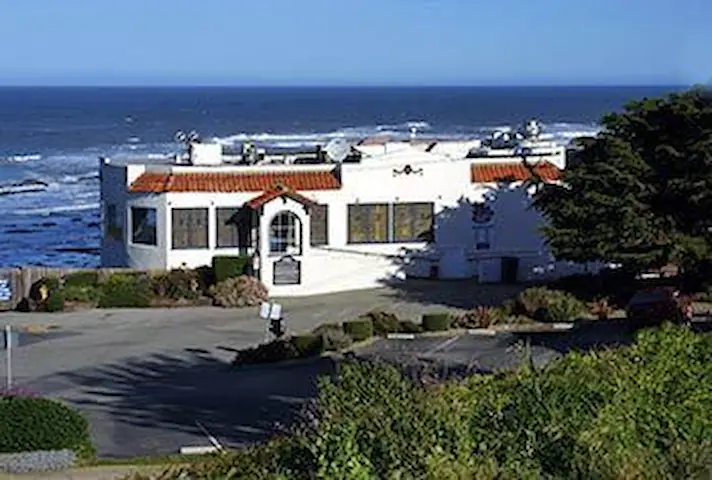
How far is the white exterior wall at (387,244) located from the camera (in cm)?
4478

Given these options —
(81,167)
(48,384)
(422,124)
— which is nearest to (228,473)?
(48,384)

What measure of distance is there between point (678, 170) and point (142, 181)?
1597cm

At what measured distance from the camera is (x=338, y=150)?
49.4 m

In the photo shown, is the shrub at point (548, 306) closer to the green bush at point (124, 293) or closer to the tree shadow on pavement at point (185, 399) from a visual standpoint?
the tree shadow on pavement at point (185, 399)

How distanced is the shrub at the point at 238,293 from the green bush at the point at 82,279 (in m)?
A: 3.35

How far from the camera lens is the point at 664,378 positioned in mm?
16125

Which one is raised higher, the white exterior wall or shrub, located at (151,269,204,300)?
the white exterior wall

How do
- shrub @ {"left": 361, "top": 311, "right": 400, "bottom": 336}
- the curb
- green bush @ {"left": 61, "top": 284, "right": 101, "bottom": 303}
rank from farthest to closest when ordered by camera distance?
green bush @ {"left": 61, "top": 284, "right": 101, "bottom": 303} < shrub @ {"left": 361, "top": 311, "right": 400, "bottom": 336} < the curb

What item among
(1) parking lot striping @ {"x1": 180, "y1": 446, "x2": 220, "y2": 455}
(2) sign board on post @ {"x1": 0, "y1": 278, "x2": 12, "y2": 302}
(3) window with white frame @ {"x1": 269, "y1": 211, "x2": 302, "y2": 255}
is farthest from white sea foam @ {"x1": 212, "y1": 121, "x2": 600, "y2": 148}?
(1) parking lot striping @ {"x1": 180, "y1": 446, "x2": 220, "y2": 455}

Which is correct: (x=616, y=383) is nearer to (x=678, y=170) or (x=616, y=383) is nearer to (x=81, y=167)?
(x=678, y=170)

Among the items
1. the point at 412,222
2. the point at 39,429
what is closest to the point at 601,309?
the point at 412,222

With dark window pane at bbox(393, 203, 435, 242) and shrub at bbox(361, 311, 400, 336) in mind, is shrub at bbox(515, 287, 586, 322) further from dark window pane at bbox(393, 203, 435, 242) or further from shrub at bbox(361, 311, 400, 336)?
dark window pane at bbox(393, 203, 435, 242)

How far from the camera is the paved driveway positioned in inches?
1069

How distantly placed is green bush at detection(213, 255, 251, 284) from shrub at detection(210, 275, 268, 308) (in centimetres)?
23
